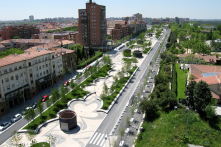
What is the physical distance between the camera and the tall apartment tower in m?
89.5

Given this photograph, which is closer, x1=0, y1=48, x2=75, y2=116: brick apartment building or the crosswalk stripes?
the crosswalk stripes

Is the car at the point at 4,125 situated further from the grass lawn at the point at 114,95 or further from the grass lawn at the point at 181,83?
the grass lawn at the point at 181,83

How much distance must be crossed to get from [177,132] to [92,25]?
244ft

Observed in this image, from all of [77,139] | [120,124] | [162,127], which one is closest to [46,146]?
[77,139]

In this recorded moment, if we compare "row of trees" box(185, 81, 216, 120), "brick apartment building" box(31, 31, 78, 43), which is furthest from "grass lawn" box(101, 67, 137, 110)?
"brick apartment building" box(31, 31, 78, 43)

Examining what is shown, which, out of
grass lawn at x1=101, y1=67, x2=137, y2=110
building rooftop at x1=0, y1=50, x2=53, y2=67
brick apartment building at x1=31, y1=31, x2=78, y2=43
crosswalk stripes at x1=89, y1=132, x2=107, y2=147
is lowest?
crosswalk stripes at x1=89, y1=132, x2=107, y2=147

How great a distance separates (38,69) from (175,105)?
3254 centimetres

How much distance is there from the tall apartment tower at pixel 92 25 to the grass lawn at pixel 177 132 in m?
68.9

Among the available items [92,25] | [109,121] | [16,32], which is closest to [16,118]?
[109,121]

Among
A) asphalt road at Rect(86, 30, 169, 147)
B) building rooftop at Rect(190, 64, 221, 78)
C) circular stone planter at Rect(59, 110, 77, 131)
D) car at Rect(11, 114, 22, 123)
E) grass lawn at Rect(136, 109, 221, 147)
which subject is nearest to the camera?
grass lawn at Rect(136, 109, 221, 147)

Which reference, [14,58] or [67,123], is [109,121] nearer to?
[67,123]

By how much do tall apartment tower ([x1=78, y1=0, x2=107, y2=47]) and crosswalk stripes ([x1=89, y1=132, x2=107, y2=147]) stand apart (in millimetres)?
69682

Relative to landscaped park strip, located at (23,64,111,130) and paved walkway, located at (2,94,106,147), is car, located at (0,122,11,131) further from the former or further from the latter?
paved walkway, located at (2,94,106,147)

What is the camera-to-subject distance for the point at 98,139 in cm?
2811
